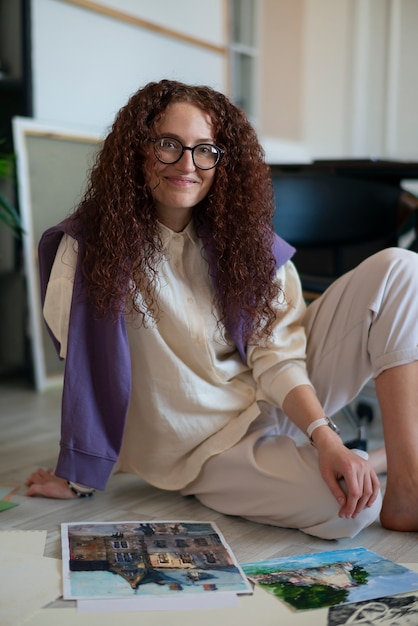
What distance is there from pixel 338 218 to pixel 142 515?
58.8 inches

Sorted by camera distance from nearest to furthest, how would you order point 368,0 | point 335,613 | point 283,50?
point 335,613 → point 368,0 → point 283,50

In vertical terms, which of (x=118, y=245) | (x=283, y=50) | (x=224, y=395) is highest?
(x=283, y=50)

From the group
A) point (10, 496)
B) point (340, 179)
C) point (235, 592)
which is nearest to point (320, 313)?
point (235, 592)

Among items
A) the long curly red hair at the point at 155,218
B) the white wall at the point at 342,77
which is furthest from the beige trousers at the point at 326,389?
the white wall at the point at 342,77

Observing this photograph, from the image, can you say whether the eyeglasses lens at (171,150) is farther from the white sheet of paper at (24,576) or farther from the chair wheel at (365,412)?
the chair wheel at (365,412)

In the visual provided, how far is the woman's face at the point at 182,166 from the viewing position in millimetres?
1518

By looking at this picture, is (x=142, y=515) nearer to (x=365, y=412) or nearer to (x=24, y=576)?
(x=24, y=576)

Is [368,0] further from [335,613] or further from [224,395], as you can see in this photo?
[335,613]

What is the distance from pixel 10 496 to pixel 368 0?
11.8 ft

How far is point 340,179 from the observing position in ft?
9.25

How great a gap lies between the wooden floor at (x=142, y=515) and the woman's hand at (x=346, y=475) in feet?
0.41

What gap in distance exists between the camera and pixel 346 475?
141 centimetres

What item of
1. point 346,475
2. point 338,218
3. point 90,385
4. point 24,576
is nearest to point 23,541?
point 24,576

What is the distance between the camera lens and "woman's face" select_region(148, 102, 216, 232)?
1518 millimetres
